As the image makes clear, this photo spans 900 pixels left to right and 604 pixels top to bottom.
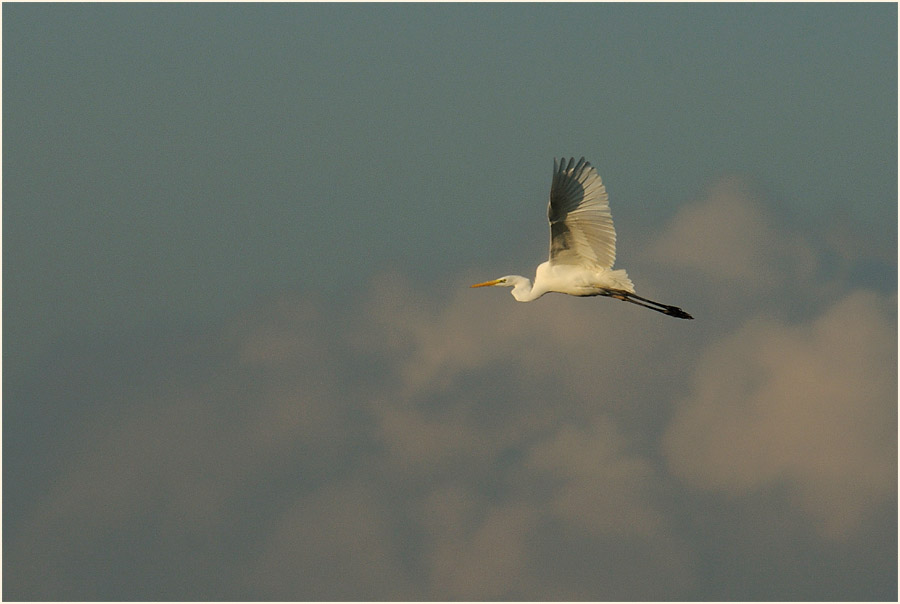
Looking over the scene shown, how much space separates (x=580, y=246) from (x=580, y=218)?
1.09 metres

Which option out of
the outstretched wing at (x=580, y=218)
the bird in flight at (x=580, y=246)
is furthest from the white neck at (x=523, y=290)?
the outstretched wing at (x=580, y=218)

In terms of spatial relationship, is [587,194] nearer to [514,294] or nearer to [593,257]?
[593,257]

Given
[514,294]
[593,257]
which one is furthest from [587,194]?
[514,294]

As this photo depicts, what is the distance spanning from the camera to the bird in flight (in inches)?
1417

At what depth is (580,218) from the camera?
36.7m

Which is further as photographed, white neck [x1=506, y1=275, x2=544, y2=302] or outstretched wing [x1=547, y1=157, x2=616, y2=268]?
white neck [x1=506, y1=275, x2=544, y2=302]

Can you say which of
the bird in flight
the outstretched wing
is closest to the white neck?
the bird in flight

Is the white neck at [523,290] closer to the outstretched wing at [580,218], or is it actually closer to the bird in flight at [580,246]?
the bird in flight at [580,246]

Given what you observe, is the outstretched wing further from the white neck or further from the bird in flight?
the white neck

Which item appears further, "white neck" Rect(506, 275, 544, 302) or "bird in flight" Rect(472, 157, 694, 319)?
"white neck" Rect(506, 275, 544, 302)

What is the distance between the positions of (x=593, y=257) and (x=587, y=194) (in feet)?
6.74

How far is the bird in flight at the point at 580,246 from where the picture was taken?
118 ft

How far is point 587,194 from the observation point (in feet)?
119

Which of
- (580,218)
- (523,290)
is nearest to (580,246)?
(580,218)
